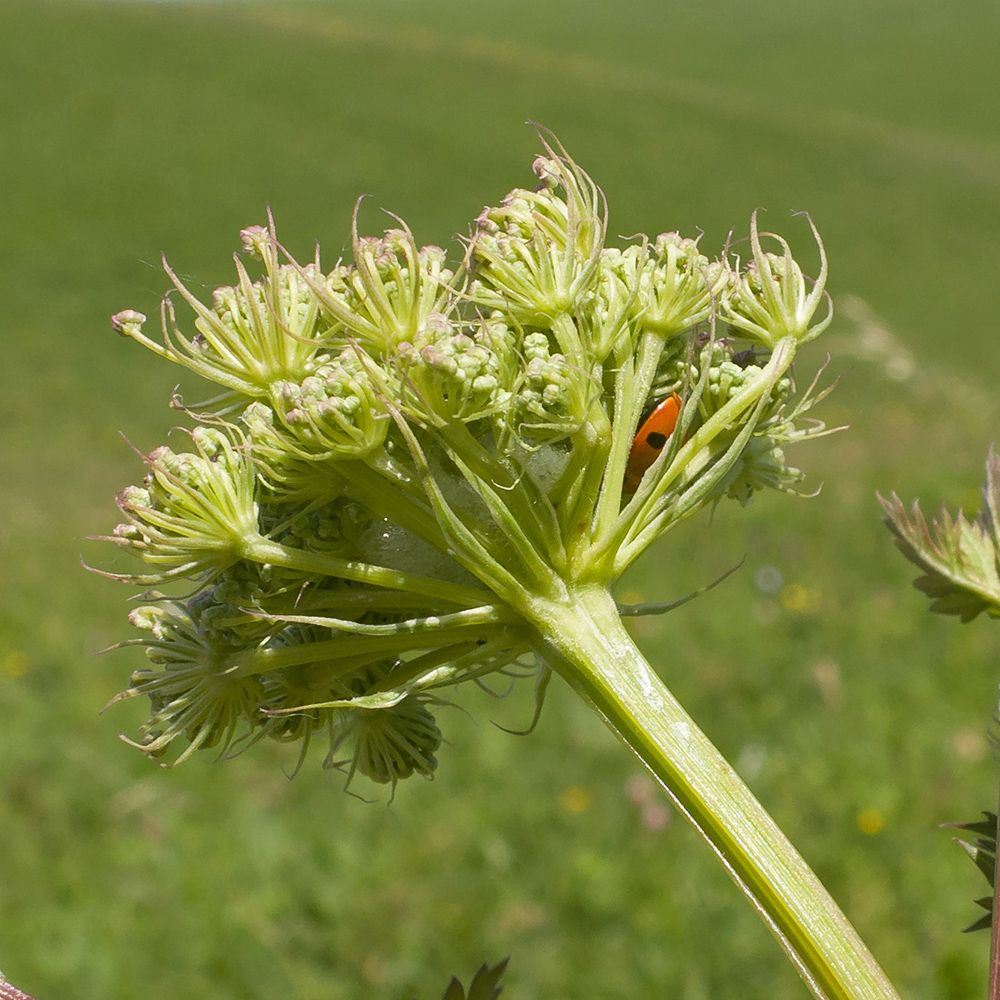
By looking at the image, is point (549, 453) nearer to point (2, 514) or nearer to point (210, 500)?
point (210, 500)

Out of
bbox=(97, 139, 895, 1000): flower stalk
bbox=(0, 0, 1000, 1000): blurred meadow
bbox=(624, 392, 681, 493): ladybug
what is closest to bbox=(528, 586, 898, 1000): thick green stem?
bbox=(97, 139, 895, 1000): flower stalk

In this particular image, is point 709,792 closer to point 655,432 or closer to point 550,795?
point 655,432

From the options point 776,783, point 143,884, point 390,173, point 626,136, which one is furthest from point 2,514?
point 626,136

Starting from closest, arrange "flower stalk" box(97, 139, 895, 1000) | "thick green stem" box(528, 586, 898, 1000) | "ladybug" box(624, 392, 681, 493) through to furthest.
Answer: "thick green stem" box(528, 586, 898, 1000) < "flower stalk" box(97, 139, 895, 1000) < "ladybug" box(624, 392, 681, 493)

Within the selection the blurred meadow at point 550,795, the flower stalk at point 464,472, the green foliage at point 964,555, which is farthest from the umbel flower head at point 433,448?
the green foliage at point 964,555

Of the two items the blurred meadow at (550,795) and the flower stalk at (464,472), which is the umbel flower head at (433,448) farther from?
the blurred meadow at (550,795)

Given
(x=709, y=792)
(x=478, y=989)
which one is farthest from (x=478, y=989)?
(x=709, y=792)

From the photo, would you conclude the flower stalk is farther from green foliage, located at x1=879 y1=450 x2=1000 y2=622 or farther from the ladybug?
green foliage, located at x1=879 y1=450 x2=1000 y2=622
